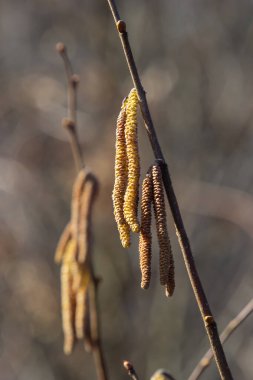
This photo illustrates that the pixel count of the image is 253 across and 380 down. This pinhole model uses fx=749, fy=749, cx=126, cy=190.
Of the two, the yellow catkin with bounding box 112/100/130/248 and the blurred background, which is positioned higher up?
the yellow catkin with bounding box 112/100/130/248

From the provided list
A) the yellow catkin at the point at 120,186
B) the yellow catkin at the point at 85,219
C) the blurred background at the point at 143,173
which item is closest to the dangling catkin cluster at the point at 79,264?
the yellow catkin at the point at 85,219

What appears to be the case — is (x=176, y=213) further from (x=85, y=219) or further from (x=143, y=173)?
(x=143, y=173)

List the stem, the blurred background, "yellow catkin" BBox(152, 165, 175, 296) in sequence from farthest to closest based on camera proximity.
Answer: the blurred background
the stem
"yellow catkin" BBox(152, 165, 175, 296)

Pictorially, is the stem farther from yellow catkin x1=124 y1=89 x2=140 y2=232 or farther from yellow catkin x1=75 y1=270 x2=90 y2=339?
yellow catkin x1=124 y1=89 x2=140 y2=232

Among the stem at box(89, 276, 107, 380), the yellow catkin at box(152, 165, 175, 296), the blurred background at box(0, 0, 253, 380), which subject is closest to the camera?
the yellow catkin at box(152, 165, 175, 296)

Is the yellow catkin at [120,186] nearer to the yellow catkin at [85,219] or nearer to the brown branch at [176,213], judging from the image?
the brown branch at [176,213]

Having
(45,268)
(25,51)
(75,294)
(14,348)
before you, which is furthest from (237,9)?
(75,294)

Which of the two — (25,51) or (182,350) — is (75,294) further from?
(25,51)

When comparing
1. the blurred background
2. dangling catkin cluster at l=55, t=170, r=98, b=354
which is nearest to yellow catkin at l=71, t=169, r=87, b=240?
dangling catkin cluster at l=55, t=170, r=98, b=354
